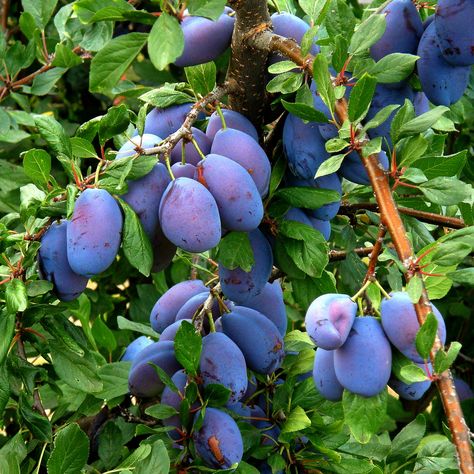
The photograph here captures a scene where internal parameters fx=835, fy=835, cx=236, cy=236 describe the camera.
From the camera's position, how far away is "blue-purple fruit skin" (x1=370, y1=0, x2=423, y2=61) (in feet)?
2.59

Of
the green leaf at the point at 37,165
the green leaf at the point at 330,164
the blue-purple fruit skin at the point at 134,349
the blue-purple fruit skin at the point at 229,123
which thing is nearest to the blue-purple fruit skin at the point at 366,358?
the green leaf at the point at 330,164

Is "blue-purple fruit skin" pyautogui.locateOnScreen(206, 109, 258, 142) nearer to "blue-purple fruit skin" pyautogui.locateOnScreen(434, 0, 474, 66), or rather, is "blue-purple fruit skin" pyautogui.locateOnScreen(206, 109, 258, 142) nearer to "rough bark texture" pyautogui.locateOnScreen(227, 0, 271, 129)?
"rough bark texture" pyautogui.locateOnScreen(227, 0, 271, 129)

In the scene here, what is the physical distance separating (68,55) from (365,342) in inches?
28.6

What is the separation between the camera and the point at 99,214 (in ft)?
2.44

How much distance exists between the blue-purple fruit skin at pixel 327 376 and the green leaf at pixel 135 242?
0.18m

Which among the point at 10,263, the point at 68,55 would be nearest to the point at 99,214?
the point at 10,263

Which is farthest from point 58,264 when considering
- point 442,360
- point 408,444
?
point 408,444

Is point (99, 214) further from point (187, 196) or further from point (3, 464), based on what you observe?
point (3, 464)

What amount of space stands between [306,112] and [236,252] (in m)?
0.17

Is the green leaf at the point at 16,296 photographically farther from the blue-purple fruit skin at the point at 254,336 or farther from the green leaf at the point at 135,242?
the blue-purple fruit skin at the point at 254,336

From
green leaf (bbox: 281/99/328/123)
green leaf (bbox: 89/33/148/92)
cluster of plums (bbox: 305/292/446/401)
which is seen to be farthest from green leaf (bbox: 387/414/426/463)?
green leaf (bbox: 89/33/148/92)

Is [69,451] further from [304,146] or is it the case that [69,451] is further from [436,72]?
[436,72]

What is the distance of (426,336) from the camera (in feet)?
2.08

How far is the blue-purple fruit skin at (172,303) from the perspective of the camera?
3.48 ft
